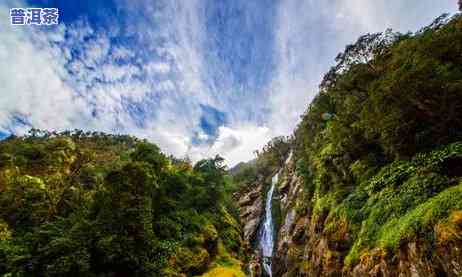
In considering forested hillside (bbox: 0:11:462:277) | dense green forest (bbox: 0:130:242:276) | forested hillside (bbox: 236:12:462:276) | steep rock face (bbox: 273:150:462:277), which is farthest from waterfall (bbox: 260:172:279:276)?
forested hillside (bbox: 236:12:462:276)

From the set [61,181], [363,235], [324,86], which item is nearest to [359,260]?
[363,235]

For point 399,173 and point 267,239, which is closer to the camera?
point 399,173

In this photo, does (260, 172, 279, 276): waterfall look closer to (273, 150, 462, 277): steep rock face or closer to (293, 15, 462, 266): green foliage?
(273, 150, 462, 277): steep rock face

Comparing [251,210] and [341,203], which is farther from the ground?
[251,210]

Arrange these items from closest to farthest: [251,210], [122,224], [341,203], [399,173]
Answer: [399,173] < [122,224] < [341,203] < [251,210]

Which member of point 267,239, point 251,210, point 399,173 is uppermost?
point 251,210

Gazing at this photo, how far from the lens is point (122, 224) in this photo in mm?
17047

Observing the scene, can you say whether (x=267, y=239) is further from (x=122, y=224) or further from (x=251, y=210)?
(x=122, y=224)

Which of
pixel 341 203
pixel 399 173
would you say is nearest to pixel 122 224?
pixel 341 203

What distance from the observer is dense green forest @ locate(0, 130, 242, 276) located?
1440 centimetres

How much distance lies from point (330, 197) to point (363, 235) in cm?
865

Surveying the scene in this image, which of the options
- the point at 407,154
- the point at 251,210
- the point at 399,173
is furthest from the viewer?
the point at 251,210

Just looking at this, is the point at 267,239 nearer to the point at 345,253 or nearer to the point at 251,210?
the point at 251,210

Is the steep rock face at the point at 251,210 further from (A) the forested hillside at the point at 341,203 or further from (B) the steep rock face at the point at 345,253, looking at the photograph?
(A) the forested hillside at the point at 341,203
